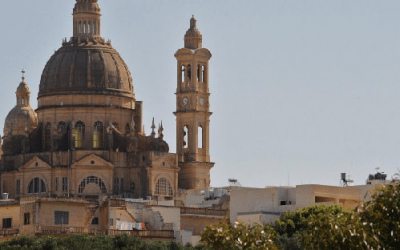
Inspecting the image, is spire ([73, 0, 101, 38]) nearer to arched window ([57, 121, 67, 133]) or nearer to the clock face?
arched window ([57, 121, 67, 133])

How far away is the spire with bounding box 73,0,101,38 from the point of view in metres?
142

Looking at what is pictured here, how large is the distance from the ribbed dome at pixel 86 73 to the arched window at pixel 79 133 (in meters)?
Answer: 2.51

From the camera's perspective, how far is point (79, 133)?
13900cm

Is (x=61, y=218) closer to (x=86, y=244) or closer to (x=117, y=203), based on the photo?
(x=117, y=203)

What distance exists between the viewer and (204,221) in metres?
121

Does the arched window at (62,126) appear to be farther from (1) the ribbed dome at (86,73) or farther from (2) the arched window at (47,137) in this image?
(1) the ribbed dome at (86,73)

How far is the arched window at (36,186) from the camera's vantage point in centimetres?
13531

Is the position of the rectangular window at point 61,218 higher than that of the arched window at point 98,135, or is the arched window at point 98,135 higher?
the arched window at point 98,135

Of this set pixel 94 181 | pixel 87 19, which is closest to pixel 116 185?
pixel 94 181

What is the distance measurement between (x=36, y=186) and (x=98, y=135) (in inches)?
271

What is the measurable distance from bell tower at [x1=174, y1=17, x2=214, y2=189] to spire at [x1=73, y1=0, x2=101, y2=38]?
22.9ft

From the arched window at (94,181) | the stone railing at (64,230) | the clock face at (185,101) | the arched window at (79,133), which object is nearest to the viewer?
the stone railing at (64,230)

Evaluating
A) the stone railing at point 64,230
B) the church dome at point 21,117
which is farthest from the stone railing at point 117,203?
the church dome at point 21,117

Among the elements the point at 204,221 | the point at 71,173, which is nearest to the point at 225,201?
the point at 204,221
